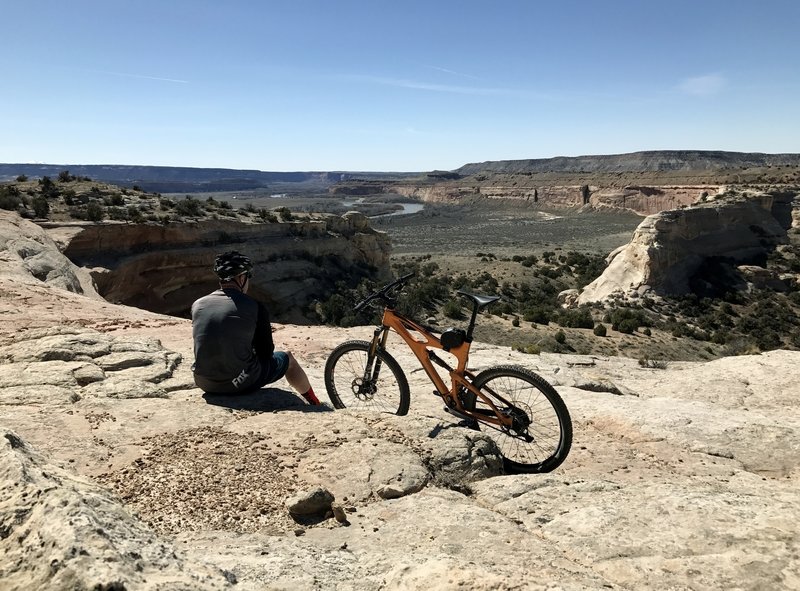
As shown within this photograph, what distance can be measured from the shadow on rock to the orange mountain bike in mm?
876

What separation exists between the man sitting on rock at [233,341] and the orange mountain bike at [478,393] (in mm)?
964

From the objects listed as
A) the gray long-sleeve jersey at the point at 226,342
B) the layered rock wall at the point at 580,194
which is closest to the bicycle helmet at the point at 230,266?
the gray long-sleeve jersey at the point at 226,342

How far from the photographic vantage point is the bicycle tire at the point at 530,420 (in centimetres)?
477

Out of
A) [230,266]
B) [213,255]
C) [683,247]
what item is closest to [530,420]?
[230,266]

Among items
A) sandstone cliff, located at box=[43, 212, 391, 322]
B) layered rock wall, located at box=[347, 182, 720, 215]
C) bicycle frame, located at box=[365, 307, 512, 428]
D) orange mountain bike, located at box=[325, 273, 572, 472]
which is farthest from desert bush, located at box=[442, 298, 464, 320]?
layered rock wall, located at box=[347, 182, 720, 215]

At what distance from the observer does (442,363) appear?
5.34 metres

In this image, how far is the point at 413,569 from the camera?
2.52m

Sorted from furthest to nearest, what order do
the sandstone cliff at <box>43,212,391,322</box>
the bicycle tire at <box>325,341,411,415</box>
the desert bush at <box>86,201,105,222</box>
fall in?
the desert bush at <box>86,201,105,222</box>, the sandstone cliff at <box>43,212,391,322</box>, the bicycle tire at <box>325,341,411,415</box>

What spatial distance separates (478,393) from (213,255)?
25015 millimetres

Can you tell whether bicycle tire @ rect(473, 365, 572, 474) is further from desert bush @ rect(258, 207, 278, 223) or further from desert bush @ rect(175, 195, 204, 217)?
desert bush @ rect(258, 207, 278, 223)

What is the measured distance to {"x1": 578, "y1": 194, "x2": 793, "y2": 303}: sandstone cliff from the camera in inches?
1364

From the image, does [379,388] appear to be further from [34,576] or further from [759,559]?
[34,576]

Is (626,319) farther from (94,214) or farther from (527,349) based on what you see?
(94,214)

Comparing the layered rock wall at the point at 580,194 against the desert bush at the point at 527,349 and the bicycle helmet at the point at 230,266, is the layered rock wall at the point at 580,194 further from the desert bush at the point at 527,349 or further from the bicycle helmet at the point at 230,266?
the bicycle helmet at the point at 230,266
